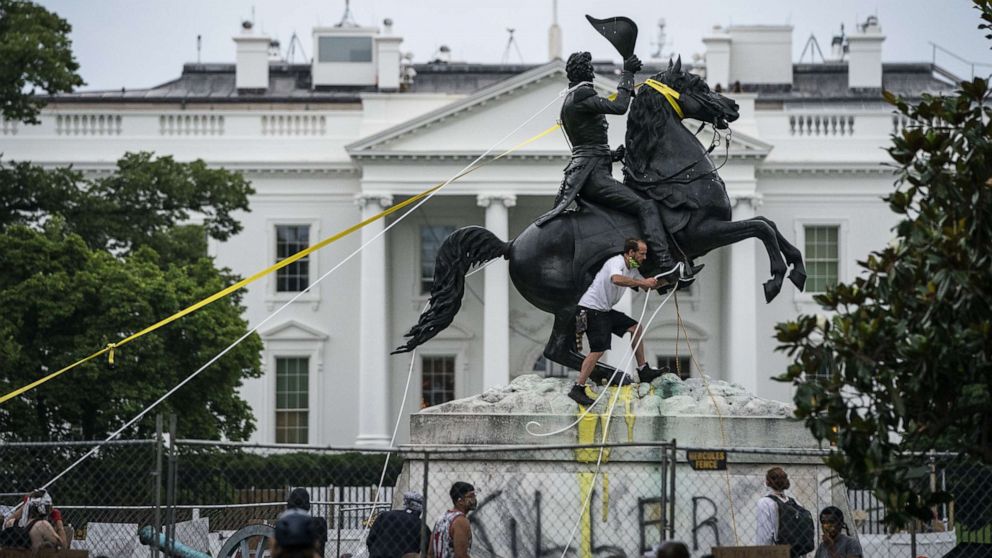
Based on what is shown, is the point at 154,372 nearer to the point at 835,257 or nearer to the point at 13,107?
the point at 13,107

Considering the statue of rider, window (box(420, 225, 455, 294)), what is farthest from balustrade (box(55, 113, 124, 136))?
the statue of rider

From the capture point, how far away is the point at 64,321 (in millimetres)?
33688

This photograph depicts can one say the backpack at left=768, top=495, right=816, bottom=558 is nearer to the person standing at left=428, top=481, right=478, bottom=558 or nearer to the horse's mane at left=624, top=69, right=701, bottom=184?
the person standing at left=428, top=481, right=478, bottom=558

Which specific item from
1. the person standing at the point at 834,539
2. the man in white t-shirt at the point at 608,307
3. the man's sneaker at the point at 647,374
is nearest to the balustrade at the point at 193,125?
the man in white t-shirt at the point at 608,307

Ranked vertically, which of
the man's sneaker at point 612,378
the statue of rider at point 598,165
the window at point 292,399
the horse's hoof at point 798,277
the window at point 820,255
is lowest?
the window at point 292,399

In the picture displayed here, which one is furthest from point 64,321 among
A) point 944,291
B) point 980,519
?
point 944,291

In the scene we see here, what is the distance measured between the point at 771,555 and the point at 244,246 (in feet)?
149

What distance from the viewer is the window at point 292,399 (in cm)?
5481

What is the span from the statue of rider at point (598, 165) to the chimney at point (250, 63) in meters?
48.2

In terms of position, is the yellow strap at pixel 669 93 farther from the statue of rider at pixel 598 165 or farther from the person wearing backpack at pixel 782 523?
the person wearing backpack at pixel 782 523

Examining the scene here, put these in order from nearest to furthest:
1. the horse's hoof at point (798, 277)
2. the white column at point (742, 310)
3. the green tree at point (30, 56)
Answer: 1. the horse's hoof at point (798, 277)
2. the green tree at point (30, 56)
3. the white column at point (742, 310)

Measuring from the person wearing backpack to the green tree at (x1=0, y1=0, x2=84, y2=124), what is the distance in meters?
22.8

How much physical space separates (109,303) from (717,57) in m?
32.6

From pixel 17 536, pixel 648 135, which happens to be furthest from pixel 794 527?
pixel 17 536
